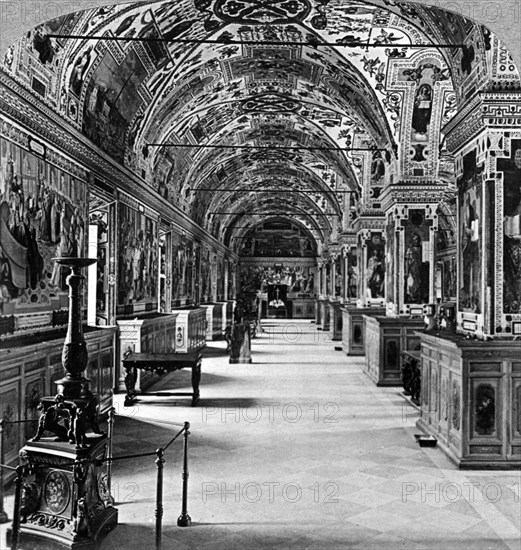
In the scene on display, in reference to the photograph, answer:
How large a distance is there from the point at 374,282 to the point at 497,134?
1134cm

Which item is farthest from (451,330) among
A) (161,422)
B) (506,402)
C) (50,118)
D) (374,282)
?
(374,282)

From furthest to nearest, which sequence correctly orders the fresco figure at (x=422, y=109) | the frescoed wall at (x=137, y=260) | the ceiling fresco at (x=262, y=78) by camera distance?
the frescoed wall at (x=137, y=260) → the fresco figure at (x=422, y=109) → the ceiling fresco at (x=262, y=78)

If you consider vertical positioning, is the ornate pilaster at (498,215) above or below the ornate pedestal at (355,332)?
above

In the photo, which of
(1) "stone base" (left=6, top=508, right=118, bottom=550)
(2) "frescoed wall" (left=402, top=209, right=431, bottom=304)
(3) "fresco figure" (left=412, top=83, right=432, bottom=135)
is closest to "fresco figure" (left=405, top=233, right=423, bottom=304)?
(2) "frescoed wall" (left=402, top=209, right=431, bottom=304)

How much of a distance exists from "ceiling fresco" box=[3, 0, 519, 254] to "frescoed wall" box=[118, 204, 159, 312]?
127 centimetres

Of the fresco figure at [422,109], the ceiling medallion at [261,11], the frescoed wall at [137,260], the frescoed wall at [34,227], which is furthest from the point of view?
the frescoed wall at [137,260]

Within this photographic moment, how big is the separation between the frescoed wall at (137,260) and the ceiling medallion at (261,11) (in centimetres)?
474

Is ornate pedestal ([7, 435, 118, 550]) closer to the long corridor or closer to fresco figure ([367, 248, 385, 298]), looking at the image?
the long corridor

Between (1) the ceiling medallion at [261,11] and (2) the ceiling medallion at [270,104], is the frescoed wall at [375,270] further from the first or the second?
(1) the ceiling medallion at [261,11]

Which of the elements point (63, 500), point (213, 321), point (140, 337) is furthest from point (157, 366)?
point (213, 321)

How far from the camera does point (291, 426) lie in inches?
396

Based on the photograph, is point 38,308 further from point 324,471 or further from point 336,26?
point 336,26

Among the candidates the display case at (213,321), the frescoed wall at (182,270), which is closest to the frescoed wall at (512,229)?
the frescoed wall at (182,270)

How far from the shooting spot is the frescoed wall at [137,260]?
1373 cm
